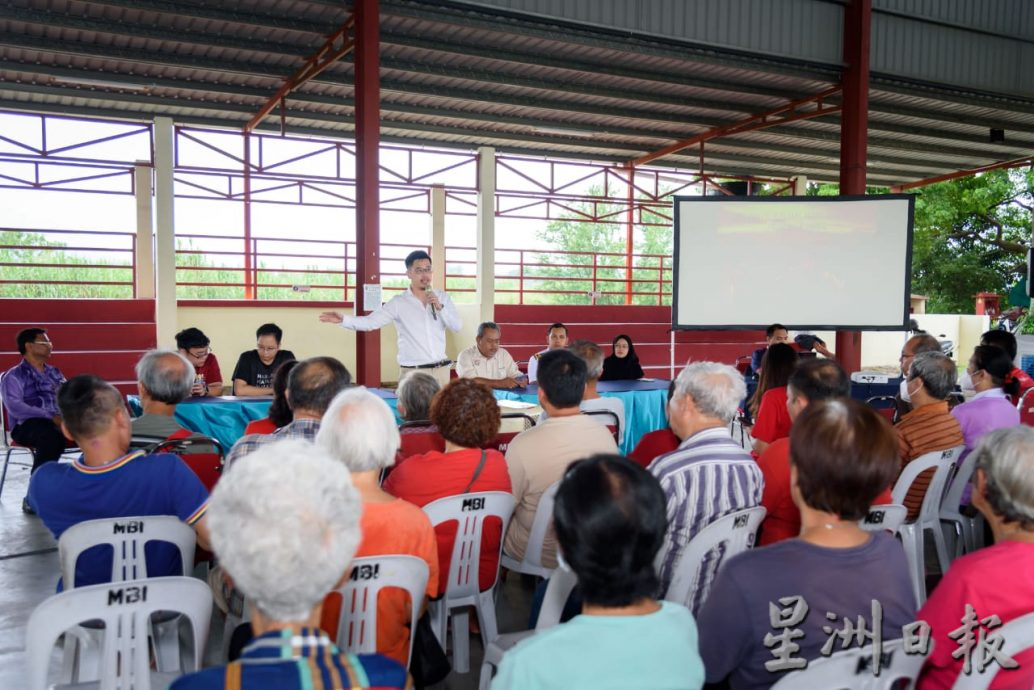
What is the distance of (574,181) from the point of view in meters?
13.1

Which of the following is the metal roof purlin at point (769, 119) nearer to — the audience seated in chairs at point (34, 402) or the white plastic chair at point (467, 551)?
the white plastic chair at point (467, 551)

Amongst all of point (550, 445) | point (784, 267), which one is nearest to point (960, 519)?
point (550, 445)

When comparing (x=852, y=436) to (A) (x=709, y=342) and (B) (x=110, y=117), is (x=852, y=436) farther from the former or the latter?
(A) (x=709, y=342)

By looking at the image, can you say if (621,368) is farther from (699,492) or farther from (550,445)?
Answer: (699,492)

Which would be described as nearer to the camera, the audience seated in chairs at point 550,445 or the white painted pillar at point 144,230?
the audience seated in chairs at point 550,445

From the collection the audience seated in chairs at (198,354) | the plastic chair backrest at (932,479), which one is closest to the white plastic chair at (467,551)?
the plastic chair backrest at (932,479)

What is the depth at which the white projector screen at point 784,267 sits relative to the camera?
757cm

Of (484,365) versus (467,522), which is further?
(484,365)

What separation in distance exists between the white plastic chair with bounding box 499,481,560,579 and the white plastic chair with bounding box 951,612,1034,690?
1270 mm

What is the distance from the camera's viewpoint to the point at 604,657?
1150 millimetres

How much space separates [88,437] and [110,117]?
30.5ft

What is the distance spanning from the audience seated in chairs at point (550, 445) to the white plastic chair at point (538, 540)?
18mm

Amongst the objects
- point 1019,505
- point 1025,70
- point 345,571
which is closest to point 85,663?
point 345,571

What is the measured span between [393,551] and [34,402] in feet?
13.2
